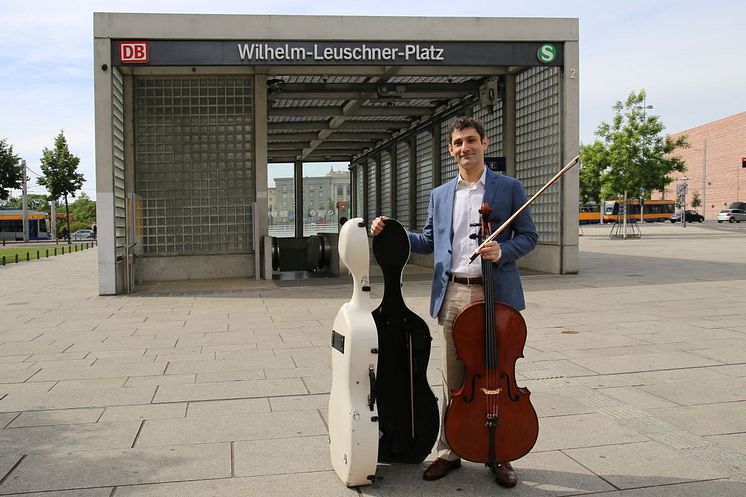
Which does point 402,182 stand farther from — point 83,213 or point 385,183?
point 83,213

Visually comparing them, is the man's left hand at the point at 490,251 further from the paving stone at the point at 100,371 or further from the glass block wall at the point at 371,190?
the glass block wall at the point at 371,190

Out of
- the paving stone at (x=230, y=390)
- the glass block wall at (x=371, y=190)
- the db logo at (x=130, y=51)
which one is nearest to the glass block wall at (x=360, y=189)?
the glass block wall at (x=371, y=190)

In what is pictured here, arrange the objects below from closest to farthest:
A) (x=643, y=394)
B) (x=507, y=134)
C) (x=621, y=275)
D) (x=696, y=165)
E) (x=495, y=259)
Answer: (x=495, y=259), (x=643, y=394), (x=621, y=275), (x=507, y=134), (x=696, y=165)

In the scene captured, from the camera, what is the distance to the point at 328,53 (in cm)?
1363

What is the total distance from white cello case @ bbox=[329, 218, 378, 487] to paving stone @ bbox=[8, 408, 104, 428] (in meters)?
2.17

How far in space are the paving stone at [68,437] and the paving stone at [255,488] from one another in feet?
2.65

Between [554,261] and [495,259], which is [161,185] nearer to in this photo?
[554,261]

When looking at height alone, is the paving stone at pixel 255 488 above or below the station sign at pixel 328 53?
below

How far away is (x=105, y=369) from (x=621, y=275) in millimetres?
Result: 10885

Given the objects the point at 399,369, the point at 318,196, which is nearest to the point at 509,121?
the point at 399,369

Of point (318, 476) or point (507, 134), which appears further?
point (507, 134)

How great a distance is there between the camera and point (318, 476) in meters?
3.77

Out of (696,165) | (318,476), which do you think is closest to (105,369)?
(318,476)

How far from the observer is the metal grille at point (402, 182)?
26062 millimetres
